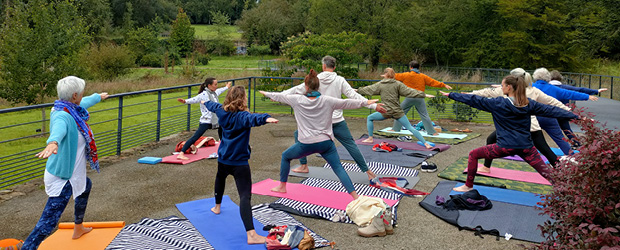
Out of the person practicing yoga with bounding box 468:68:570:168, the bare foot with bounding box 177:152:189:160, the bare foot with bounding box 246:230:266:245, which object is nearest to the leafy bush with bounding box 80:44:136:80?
the bare foot with bounding box 177:152:189:160

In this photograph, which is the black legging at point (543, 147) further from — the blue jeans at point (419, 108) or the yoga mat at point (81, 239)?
the yoga mat at point (81, 239)

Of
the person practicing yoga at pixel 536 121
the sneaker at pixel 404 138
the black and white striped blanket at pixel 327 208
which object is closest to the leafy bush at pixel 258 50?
the sneaker at pixel 404 138

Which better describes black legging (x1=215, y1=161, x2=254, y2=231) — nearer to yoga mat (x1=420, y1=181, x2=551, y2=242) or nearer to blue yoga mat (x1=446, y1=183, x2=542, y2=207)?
yoga mat (x1=420, y1=181, x2=551, y2=242)

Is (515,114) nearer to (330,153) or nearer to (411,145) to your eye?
(330,153)

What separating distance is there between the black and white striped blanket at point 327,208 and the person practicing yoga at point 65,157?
2.41 m

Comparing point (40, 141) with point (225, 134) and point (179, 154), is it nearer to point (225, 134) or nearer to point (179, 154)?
point (179, 154)

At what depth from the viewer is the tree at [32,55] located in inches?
649

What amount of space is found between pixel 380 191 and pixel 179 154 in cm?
405

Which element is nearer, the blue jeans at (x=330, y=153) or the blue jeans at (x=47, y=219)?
the blue jeans at (x=47, y=219)

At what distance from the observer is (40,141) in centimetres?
1577

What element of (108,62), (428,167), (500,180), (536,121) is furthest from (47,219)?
(108,62)

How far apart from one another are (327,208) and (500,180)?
3097 millimetres

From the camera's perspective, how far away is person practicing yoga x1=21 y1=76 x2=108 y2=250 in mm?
4531

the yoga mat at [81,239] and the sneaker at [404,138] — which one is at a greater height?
the sneaker at [404,138]
